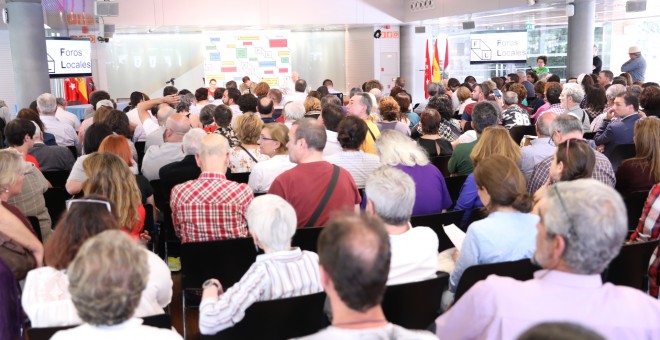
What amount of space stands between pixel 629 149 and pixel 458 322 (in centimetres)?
460

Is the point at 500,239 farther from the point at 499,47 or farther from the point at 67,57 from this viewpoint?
the point at 499,47

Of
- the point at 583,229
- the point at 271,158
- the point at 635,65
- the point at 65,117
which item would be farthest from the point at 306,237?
the point at 635,65

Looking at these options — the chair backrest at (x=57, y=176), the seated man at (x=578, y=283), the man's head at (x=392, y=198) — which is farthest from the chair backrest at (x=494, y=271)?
the chair backrest at (x=57, y=176)

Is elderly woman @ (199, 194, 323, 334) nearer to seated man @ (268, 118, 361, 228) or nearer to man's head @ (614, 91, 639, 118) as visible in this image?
seated man @ (268, 118, 361, 228)

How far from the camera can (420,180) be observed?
448 centimetres

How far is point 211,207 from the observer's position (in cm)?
412

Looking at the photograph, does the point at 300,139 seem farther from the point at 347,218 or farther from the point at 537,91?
the point at 537,91

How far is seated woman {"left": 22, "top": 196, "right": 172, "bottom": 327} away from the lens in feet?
8.54

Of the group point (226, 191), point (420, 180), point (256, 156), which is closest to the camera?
point (226, 191)

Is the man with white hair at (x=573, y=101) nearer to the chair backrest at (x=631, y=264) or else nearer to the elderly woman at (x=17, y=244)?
the chair backrest at (x=631, y=264)

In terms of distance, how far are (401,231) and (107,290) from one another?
1.49 meters

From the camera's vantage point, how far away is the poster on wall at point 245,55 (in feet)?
57.4

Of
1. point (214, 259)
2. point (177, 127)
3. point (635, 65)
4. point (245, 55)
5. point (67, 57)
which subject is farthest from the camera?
point (245, 55)

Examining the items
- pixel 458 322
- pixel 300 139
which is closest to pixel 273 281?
pixel 458 322
